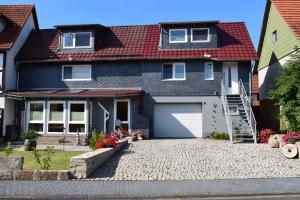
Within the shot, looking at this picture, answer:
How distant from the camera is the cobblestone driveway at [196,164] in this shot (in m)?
12.6

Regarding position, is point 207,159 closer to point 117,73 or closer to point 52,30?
point 117,73

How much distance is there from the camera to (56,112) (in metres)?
23.7

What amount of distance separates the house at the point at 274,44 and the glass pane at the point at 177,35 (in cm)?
Result: 667

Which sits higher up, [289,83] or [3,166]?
[289,83]

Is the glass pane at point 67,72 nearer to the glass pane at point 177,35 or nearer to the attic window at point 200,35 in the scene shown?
the glass pane at point 177,35

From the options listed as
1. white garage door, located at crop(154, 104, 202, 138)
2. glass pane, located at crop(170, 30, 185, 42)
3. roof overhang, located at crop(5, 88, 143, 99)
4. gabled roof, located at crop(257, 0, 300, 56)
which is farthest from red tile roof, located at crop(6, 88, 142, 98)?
gabled roof, located at crop(257, 0, 300, 56)

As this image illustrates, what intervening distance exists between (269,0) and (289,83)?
1098cm

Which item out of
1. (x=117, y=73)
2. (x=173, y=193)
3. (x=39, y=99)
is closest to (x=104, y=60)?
(x=117, y=73)

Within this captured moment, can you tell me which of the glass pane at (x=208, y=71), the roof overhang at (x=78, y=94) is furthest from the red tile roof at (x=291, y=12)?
the roof overhang at (x=78, y=94)

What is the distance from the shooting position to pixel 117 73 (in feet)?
84.9

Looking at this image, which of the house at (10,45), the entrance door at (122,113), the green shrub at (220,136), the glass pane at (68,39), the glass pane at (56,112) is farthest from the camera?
the glass pane at (68,39)

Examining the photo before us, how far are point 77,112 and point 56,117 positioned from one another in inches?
52.8

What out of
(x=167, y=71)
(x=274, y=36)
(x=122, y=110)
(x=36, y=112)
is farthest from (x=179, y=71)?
(x=36, y=112)

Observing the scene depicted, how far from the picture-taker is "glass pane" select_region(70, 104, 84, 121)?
2345 cm
